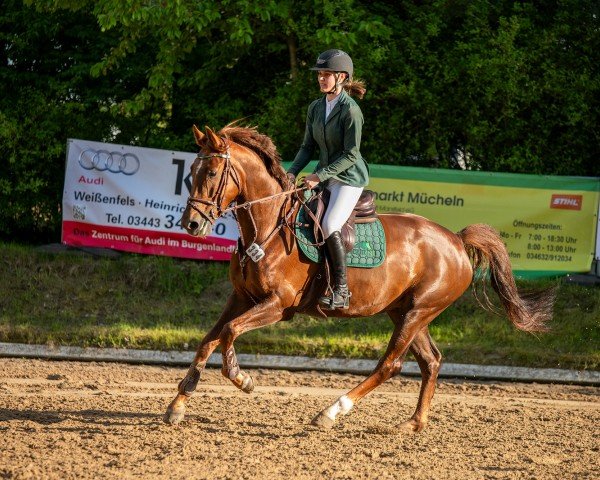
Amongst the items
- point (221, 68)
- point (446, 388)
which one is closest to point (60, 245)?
point (221, 68)

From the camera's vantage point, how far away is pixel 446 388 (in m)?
10.6

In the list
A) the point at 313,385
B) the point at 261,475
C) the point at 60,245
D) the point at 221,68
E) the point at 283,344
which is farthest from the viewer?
the point at 221,68

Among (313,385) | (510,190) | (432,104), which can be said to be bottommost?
(313,385)

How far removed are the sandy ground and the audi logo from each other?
14.1ft

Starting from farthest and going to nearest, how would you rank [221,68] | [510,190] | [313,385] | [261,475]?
[221,68]
[510,190]
[313,385]
[261,475]

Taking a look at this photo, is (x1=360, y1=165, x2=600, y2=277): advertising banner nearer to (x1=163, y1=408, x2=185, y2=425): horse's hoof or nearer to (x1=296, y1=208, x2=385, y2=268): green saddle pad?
(x1=296, y1=208, x2=385, y2=268): green saddle pad

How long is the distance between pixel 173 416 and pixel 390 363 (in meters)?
1.84

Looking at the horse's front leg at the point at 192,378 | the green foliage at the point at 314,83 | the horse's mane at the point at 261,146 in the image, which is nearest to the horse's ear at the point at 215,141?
the horse's mane at the point at 261,146

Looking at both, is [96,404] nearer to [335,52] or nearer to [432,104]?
[335,52]

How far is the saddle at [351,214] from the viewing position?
841 centimetres

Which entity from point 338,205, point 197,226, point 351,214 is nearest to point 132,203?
point 351,214

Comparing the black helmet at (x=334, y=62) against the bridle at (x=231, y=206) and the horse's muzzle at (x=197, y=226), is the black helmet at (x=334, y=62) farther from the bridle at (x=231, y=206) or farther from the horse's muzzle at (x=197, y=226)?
the horse's muzzle at (x=197, y=226)

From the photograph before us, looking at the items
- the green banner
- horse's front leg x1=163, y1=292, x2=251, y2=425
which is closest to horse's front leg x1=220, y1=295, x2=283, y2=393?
horse's front leg x1=163, y1=292, x2=251, y2=425

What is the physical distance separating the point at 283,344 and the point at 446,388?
7.17 feet
